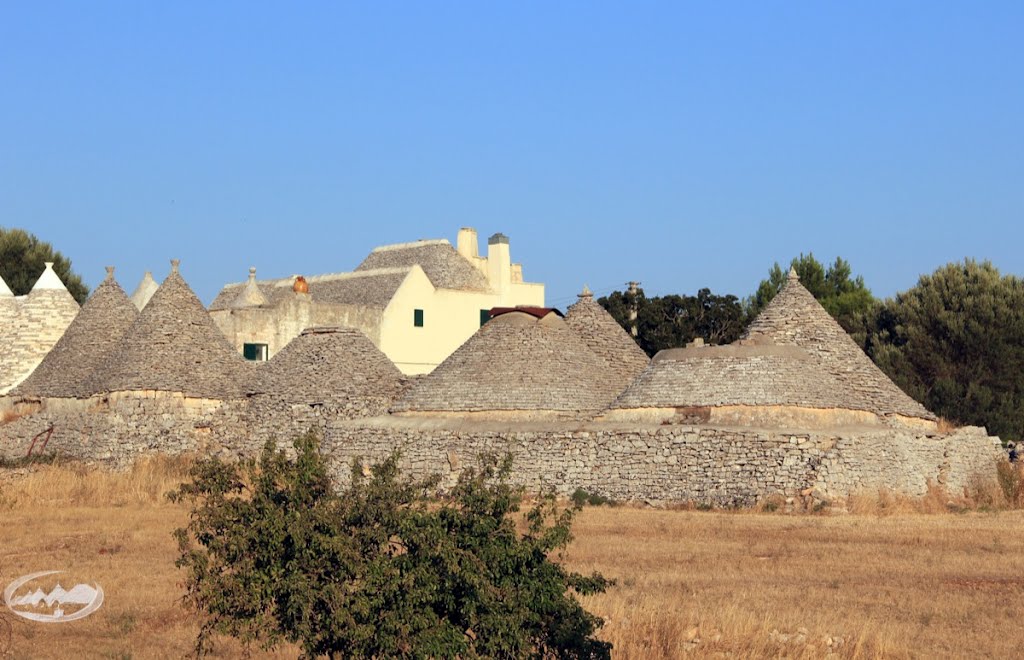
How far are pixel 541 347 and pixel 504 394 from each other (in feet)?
5.79

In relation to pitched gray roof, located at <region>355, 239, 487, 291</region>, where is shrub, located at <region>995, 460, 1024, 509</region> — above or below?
below

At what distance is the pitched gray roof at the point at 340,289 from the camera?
1806 inches

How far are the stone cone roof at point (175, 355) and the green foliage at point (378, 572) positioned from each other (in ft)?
74.5

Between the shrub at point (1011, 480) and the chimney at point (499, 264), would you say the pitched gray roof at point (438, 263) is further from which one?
the shrub at point (1011, 480)

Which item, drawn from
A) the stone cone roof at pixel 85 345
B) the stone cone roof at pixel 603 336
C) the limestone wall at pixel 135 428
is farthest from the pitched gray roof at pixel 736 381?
the stone cone roof at pixel 85 345

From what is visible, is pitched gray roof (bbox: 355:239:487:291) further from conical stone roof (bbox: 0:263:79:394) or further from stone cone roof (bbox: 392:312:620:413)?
stone cone roof (bbox: 392:312:620:413)

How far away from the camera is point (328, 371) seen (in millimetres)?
34562

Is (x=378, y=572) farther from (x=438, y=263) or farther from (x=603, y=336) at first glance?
(x=438, y=263)

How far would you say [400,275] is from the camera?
46156 millimetres

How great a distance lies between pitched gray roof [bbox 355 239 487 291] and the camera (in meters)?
47.6

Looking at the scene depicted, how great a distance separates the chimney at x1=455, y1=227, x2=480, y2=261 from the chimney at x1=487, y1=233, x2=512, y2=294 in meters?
0.87

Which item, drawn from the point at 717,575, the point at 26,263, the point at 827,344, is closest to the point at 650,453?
the point at 827,344

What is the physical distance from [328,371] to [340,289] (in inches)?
534

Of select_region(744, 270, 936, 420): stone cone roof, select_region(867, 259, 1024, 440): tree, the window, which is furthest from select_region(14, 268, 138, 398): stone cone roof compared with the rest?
select_region(867, 259, 1024, 440): tree
